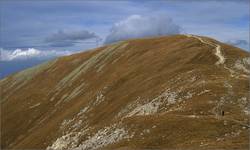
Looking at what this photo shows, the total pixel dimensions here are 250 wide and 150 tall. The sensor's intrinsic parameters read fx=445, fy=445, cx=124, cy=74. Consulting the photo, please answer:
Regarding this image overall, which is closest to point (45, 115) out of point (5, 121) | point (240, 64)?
point (5, 121)

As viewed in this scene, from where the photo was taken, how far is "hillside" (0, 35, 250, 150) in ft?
178

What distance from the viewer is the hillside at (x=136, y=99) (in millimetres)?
54375

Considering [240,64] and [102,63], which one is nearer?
[240,64]

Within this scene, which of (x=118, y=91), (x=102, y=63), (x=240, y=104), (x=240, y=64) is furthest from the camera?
(x=102, y=63)

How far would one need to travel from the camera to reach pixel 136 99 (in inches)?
3590

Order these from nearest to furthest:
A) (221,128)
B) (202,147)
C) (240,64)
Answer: (202,147) → (221,128) → (240,64)

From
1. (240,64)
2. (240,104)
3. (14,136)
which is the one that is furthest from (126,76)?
(240,104)

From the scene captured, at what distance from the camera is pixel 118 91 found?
110438 millimetres

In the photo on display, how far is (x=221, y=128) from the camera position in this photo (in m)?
52.5

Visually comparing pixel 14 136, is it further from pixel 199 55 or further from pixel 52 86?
pixel 199 55

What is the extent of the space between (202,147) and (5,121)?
120130 mm

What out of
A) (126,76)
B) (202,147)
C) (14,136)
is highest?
(126,76)

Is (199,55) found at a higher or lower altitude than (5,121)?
higher

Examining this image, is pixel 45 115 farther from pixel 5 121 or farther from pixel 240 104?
pixel 240 104
